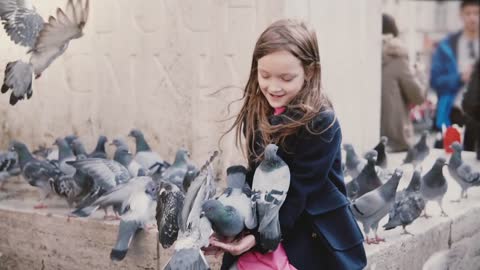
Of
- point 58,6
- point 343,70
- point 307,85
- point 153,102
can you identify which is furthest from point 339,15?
point 307,85

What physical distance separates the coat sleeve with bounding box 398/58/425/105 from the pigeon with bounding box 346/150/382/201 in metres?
3.83

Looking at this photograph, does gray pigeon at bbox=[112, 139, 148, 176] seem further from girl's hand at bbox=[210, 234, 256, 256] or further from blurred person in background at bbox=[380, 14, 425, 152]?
blurred person in background at bbox=[380, 14, 425, 152]

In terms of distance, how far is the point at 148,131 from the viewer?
Result: 19.0ft

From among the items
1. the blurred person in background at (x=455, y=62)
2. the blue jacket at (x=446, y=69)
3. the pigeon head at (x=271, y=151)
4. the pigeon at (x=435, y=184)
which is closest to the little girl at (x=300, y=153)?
the pigeon head at (x=271, y=151)

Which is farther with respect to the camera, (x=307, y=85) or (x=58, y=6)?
Result: (x=58, y=6)

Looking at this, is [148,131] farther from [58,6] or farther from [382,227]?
[382,227]

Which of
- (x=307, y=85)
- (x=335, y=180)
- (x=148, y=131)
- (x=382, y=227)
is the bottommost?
(x=382, y=227)

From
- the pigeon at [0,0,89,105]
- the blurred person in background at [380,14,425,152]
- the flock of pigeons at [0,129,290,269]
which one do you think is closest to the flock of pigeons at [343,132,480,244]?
the flock of pigeons at [0,129,290,269]

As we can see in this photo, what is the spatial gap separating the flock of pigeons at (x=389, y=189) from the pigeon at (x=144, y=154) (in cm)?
132

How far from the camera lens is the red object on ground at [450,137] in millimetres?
7721

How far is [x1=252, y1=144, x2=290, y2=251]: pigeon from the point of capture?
283 centimetres

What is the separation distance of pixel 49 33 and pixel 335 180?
2.32 metres

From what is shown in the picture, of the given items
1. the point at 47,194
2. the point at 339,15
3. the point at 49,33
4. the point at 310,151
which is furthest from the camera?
the point at 339,15

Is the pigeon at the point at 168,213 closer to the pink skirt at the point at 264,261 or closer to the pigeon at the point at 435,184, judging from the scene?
the pink skirt at the point at 264,261
